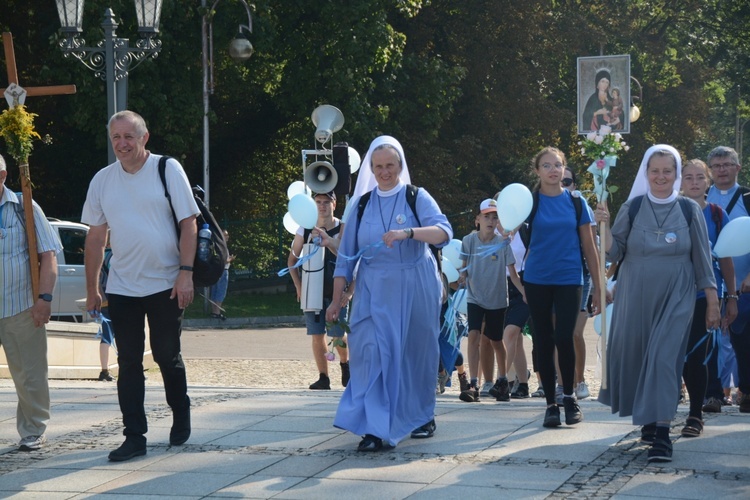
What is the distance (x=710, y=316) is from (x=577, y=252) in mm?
1264

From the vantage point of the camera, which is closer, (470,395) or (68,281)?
(470,395)

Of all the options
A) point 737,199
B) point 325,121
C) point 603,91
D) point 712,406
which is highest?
point 603,91

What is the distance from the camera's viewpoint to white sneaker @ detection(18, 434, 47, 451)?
7.03 m

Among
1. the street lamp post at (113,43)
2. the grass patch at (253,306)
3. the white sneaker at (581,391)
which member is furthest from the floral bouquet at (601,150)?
the grass patch at (253,306)

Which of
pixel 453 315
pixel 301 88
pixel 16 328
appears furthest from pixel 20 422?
pixel 301 88

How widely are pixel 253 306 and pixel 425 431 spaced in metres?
19.2

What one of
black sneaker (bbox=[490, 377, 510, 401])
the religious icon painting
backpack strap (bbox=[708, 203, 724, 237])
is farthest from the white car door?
backpack strap (bbox=[708, 203, 724, 237])

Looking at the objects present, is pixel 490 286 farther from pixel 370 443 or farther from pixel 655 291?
pixel 370 443

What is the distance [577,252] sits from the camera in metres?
7.91

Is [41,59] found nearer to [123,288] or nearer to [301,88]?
[301,88]

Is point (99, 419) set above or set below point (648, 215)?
below

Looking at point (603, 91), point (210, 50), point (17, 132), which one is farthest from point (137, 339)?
point (210, 50)

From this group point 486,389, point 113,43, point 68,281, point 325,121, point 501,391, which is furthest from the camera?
point 68,281

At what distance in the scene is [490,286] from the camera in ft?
33.7
